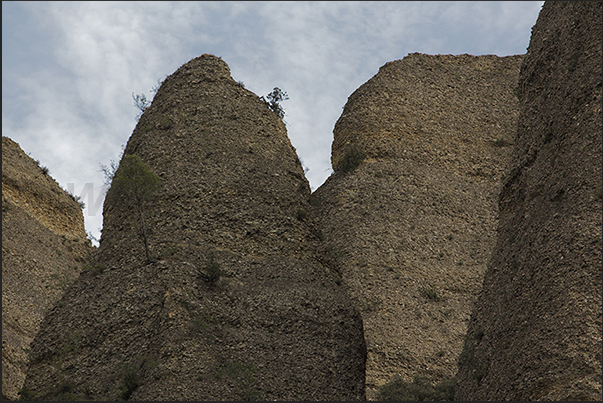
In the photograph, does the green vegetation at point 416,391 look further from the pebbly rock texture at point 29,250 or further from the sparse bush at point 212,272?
the pebbly rock texture at point 29,250

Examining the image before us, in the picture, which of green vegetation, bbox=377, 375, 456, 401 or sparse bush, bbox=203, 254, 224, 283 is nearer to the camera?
green vegetation, bbox=377, 375, 456, 401

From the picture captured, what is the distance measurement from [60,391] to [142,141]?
11645mm

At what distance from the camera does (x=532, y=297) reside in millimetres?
20766

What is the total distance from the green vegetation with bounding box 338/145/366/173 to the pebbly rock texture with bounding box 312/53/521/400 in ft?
0.18

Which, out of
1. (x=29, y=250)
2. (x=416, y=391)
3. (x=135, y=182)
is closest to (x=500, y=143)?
(x=416, y=391)

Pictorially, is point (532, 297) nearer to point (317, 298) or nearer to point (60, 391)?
point (317, 298)

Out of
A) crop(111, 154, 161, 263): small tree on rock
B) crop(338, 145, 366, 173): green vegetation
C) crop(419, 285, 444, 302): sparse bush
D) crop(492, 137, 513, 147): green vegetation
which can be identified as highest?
crop(492, 137, 513, 147): green vegetation

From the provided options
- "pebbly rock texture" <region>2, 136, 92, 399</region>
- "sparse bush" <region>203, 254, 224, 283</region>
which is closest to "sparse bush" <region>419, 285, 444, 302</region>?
"sparse bush" <region>203, 254, 224, 283</region>

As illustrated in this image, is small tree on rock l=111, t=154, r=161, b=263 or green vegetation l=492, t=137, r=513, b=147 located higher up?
green vegetation l=492, t=137, r=513, b=147

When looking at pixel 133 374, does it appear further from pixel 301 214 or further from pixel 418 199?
pixel 418 199

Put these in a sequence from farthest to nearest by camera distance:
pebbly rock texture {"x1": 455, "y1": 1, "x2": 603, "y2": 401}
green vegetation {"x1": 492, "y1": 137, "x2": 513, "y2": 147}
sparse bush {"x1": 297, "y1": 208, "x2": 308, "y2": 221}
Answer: green vegetation {"x1": 492, "y1": 137, "x2": 513, "y2": 147} < sparse bush {"x1": 297, "y1": 208, "x2": 308, "y2": 221} < pebbly rock texture {"x1": 455, "y1": 1, "x2": 603, "y2": 401}

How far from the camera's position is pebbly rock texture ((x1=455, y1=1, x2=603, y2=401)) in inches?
749

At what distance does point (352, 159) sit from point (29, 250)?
1336 cm

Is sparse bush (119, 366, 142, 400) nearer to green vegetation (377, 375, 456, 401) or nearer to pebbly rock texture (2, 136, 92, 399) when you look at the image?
pebbly rock texture (2, 136, 92, 399)
